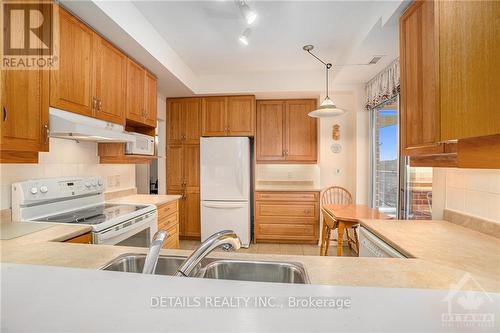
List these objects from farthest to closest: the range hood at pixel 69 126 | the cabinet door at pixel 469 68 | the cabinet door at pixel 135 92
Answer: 1. the cabinet door at pixel 135 92
2. the range hood at pixel 69 126
3. the cabinet door at pixel 469 68

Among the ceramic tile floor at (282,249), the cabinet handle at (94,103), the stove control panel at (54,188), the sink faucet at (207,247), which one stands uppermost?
the cabinet handle at (94,103)

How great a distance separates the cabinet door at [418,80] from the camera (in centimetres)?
136

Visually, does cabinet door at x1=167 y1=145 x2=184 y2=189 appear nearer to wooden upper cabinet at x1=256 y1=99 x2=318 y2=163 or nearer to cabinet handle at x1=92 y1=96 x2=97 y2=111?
wooden upper cabinet at x1=256 y1=99 x2=318 y2=163

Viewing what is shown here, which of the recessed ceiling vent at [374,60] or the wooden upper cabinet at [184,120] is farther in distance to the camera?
the wooden upper cabinet at [184,120]

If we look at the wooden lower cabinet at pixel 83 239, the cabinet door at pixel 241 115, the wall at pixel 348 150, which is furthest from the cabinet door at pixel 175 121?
the wooden lower cabinet at pixel 83 239

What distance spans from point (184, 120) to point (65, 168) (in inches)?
80.1

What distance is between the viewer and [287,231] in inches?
144

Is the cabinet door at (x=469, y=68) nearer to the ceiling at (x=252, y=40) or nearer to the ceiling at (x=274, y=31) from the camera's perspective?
the ceiling at (x=252, y=40)

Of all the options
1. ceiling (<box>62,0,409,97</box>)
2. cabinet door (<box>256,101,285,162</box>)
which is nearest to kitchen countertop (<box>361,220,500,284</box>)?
ceiling (<box>62,0,409,97</box>)

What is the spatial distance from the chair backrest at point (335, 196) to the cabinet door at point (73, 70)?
322cm

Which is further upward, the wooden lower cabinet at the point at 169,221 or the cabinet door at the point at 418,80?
the cabinet door at the point at 418,80

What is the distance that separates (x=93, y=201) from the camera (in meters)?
2.26

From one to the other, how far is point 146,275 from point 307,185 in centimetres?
375

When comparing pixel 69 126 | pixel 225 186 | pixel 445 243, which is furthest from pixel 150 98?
pixel 445 243
